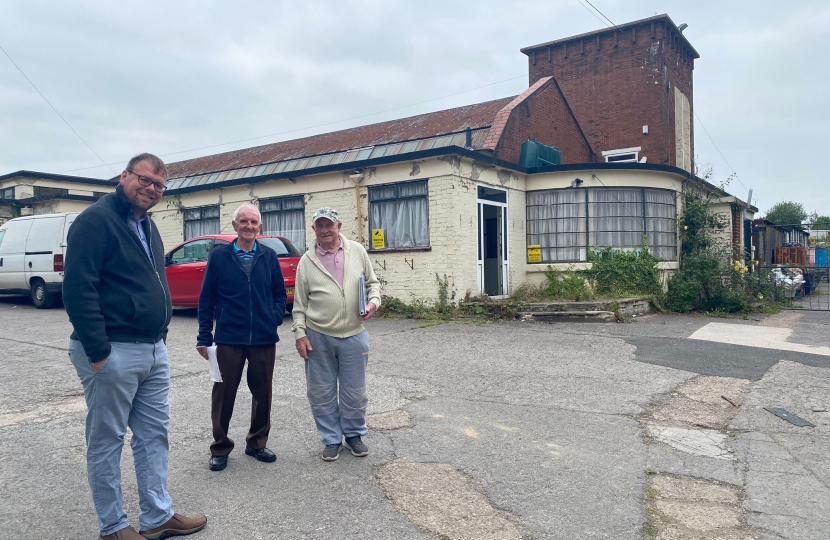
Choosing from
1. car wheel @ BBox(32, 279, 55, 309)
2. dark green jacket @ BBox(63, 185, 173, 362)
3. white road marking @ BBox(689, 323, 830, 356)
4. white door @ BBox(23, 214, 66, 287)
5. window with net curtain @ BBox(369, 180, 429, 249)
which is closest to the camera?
dark green jacket @ BBox(63, 185, 173, 362)

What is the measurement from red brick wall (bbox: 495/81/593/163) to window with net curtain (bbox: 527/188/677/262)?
184 centimetres

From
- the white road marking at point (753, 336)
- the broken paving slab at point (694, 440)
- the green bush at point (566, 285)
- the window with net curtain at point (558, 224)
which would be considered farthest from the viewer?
the window with net curtain at point (558, 224)

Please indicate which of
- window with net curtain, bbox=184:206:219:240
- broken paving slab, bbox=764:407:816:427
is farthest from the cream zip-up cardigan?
window with net curtain, bbox=184:206:219:240

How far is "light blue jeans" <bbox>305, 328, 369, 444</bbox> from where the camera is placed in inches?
178

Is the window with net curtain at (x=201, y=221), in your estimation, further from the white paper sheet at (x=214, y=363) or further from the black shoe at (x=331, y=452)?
the black shoe at (x=331, y=452)

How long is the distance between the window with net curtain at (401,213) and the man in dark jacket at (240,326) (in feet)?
28.5

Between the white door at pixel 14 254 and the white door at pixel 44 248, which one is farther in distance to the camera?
the white door at pixel 14 254

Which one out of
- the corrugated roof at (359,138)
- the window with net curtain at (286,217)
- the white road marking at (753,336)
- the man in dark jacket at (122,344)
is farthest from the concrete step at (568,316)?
the man in dark jacket at (122,344)

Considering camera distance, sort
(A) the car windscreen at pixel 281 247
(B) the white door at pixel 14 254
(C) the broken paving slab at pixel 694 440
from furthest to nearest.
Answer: (B) the white door at pixel 14 254 → (A) the car windscreen at pixel 281 247 → (C) the broken paving slab at pixel 694 440

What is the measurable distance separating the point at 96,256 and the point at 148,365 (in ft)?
2.01

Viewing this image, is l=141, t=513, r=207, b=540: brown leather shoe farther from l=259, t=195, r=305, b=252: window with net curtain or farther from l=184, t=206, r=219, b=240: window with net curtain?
l=184, t=206, r=219, b=240: window with net curtain

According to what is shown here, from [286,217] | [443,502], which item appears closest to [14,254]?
[286,217]

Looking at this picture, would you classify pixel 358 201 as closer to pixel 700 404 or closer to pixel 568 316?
pixel 568 316

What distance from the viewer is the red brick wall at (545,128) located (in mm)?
15969
